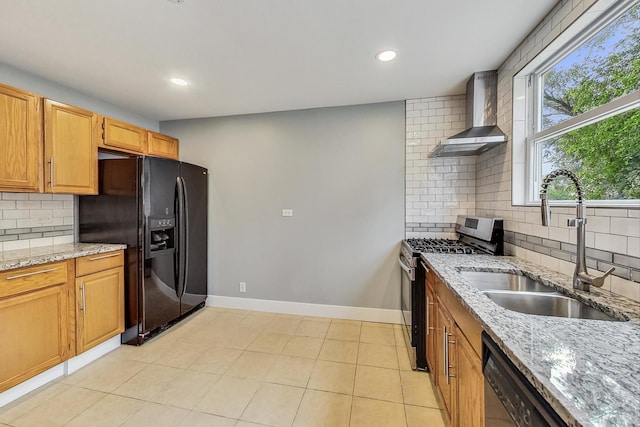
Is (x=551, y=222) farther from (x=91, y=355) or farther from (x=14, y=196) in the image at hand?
(x=14, y=196)

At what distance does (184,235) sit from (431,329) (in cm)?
262

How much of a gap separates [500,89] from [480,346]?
86.5 inches

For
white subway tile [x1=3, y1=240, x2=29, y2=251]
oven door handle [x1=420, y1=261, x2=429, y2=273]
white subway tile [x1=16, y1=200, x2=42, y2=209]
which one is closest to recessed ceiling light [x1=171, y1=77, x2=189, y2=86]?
white subway tile [x1=16, y1=200, x2=42, y2=209]

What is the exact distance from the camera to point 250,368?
2156 millimetres

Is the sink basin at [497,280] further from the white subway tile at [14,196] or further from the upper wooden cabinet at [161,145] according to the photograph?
the white subway tile at [14,196]

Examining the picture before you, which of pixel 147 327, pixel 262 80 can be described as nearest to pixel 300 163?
pixel 262 80

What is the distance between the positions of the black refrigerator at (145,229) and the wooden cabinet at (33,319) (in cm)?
50

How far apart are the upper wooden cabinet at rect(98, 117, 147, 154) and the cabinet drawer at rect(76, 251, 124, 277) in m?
1.06

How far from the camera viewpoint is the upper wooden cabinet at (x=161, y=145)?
3072 millimetres

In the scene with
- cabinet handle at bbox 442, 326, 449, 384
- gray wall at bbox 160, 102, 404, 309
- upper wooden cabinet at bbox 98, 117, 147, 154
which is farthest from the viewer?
gray wall at bbox 160, 102, 404, 309

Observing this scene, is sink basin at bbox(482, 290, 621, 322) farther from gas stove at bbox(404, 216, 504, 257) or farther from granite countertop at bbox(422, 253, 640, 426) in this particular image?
gas stove at bbox(404, 216, 504, 257)

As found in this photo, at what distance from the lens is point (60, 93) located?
2.46 meters

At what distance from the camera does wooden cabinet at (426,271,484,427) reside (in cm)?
108

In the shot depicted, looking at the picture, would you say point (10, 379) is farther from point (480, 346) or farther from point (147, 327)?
point (480, 346)
